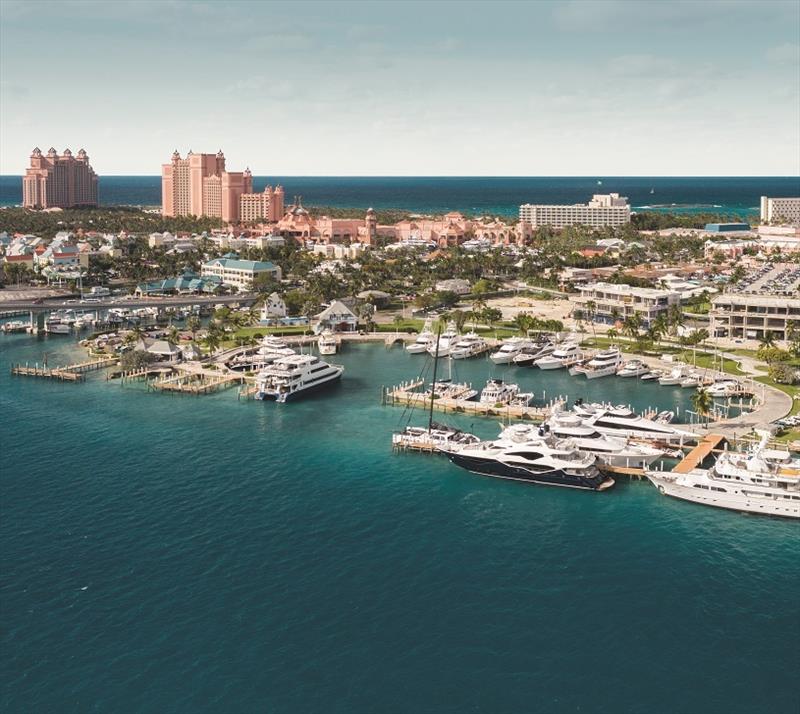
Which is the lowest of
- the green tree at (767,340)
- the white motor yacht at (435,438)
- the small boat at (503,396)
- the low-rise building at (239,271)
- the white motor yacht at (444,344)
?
the white motor yacht at (435,438)

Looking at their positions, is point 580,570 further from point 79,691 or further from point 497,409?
point 497,409

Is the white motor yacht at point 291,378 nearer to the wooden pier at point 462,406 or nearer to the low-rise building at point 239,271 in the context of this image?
the wooden pier at point 462,406


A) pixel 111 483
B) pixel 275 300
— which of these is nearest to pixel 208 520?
pixel 111 483

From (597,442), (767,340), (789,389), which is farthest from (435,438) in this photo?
(767,340)

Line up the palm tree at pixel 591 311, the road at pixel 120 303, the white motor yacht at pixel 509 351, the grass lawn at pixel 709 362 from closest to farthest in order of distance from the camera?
the grass lawn at pixel 709 362, the white motor yacht at pixel 509 351, the palm tree at pixel 591 311, the road at pixel 120 303

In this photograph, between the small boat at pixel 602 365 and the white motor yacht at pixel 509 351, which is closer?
the small boat at pixel 602 365

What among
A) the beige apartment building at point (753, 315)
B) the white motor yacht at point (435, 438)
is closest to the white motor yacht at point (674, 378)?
the beige apartment building at point (753, 315)

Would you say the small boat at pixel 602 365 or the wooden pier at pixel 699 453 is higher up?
the small boat at pixel 602 365
